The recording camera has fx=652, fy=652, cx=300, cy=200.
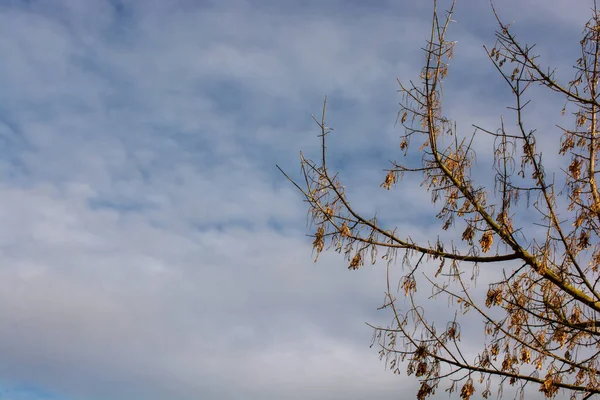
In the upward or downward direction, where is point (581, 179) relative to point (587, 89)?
downward

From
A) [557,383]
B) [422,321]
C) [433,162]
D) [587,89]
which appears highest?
[587,89]

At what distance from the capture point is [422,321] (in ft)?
28.2

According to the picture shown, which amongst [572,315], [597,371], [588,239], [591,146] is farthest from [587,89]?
[597,371]

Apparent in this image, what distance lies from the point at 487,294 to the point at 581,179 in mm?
2059

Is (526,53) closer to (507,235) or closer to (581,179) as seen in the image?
(581,179)

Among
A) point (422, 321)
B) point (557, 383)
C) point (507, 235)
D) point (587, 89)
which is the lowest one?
point (557, 383)

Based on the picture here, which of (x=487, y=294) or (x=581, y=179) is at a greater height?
(x=581, y=179)

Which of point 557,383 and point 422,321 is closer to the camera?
point 557,383

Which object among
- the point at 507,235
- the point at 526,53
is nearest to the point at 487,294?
the point at 507,235

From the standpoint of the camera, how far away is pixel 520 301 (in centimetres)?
804

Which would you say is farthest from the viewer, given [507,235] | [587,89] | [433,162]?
[587,89]

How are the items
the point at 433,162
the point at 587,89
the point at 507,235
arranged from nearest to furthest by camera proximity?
the point at 507,235 < the point at 433,162 < the point at 587,89

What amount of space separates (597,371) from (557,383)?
1.65 ft

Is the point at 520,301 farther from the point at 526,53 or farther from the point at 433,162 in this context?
the point at 526,53
